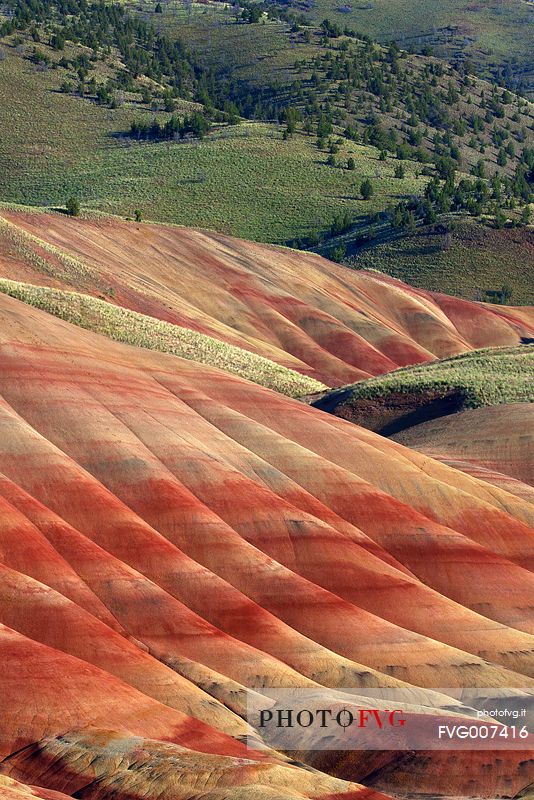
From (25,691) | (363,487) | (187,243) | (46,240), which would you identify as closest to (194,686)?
(25,691)

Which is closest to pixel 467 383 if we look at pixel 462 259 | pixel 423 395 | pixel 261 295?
pixel 423 395

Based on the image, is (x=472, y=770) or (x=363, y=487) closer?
(x=472, y=770)

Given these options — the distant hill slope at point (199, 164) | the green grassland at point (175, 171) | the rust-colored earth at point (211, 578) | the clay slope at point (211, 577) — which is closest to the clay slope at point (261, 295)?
the rust-colored earth at point (211, 578)

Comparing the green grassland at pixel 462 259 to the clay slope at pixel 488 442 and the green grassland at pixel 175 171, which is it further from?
the clay slope at pixel 488 442

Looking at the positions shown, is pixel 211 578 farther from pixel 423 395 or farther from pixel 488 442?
pixel 423 395

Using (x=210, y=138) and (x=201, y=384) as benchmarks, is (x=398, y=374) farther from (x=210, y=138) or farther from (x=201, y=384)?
(x=210, y=138)

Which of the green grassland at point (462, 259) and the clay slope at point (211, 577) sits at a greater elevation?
the clay slope at point (211, 577)

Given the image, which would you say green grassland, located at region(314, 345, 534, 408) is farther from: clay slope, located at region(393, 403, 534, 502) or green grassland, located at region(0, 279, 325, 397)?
green grassland, located at region(0, 279, 325, 397)
